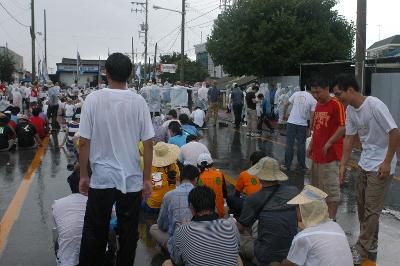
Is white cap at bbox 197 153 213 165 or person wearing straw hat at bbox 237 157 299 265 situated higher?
white cap at bbox 197 153 213 165

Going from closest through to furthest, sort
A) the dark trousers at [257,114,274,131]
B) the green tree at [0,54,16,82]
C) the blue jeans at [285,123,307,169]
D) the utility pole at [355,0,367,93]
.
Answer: the blue jeans at [285,123,307,169], the utility pole at [355,0,367,93], the dark trousers at [257,114,274,131], the green tree at [0,54,16,82]

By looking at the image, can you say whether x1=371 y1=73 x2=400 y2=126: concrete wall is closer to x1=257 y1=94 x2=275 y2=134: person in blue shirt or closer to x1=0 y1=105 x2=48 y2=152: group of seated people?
x1=257 y1=94 x2=275 y2=134: person in blue shirt

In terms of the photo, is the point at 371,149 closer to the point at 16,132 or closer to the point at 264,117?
the point at 16,132

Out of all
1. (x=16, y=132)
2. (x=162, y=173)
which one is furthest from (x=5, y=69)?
(x=162, y=173)

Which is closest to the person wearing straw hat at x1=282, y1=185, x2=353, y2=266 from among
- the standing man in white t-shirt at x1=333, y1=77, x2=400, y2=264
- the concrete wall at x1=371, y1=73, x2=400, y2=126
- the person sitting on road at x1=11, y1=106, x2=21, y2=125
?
the standing man in white t-shirt at x1=333, y1=77, x2=400, y2=264

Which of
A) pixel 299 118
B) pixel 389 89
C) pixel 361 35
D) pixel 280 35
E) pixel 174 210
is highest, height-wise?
pixel 280 35

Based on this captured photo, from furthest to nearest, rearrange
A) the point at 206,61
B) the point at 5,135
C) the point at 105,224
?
1. the point at 206,61
2. the point at 5,135
3. the point at 105,224

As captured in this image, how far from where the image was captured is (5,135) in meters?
13.1

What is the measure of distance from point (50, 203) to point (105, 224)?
431 centimetres

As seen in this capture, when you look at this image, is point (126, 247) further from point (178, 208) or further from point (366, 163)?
point (366, 163)

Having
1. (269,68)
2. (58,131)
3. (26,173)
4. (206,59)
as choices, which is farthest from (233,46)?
(206,59)

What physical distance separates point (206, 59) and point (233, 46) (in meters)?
46.6

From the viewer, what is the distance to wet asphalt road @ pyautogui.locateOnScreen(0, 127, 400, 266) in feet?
18.7

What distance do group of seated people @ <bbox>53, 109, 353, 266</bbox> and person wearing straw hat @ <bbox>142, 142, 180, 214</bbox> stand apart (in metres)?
0.83
